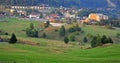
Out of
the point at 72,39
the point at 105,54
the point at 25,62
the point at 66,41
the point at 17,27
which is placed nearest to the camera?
the point at 25,62

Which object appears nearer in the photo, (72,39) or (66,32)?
(72,39)

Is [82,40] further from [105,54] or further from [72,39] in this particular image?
[105,54]

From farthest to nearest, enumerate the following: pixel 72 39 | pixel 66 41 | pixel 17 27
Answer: pixel 17 27, pixel 72 39, pixel 66 41

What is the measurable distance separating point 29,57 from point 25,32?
2964 inches

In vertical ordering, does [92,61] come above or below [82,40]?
above

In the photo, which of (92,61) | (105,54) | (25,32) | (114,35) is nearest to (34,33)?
(25,32)

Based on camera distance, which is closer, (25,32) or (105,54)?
(105,54)

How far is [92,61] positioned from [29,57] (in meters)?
7.02

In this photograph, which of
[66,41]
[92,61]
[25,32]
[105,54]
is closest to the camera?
[92,61]

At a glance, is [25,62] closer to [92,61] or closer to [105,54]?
[92,61]

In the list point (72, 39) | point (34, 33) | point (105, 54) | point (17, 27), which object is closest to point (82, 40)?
point (72, 39)

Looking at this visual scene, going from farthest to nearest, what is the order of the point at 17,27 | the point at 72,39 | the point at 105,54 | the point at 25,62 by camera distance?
the point at 17,27 < the point at 72,39 < the point at 105,54 < the point at 25,62

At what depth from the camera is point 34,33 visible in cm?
11262

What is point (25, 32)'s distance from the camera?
4710 inches
